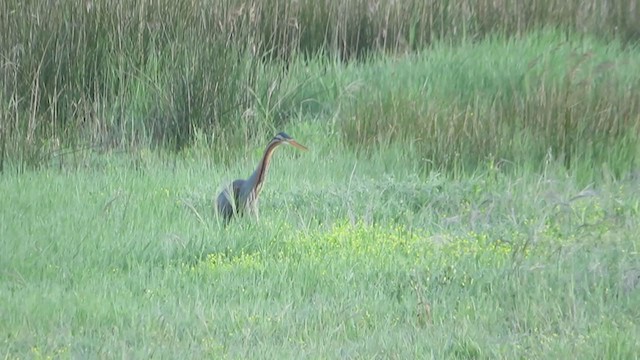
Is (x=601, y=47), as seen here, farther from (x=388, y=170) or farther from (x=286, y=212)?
(x=286, y=212)

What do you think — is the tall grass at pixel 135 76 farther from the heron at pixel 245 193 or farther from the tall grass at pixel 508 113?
the heron at pixel 245 193

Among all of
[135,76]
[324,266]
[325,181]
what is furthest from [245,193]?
[135,76]

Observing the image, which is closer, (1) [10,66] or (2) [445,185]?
(2) [445,185]

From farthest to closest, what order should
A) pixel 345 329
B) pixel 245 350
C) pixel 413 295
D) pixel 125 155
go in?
pixel 125 155
pixel 413 295
pixel 345 329
pixel 245 350

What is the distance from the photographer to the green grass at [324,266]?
4.54 m

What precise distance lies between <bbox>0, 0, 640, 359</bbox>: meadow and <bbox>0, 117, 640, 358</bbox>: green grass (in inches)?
0.6

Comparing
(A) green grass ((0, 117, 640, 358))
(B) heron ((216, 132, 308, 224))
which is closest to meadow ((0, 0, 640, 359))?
(A) green grass ((0, 117, 640, 358))

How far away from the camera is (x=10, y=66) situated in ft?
27.9

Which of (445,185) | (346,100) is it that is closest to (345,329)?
(445,185)

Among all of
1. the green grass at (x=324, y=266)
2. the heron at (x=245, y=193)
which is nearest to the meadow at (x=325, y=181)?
the green grass at (x=324, y=266)

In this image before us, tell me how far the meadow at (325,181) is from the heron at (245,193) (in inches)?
7.5

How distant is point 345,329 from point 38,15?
4.91 m

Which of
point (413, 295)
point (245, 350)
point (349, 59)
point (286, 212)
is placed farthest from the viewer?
point (349, 59)

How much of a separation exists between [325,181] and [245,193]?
106cm
